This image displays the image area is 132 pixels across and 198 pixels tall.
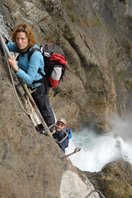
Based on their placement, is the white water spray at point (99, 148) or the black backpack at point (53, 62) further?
the white water spray at point (99, 148)

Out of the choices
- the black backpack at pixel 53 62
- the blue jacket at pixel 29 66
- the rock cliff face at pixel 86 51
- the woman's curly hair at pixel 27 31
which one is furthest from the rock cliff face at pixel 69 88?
the black backpack at pixel 53 62

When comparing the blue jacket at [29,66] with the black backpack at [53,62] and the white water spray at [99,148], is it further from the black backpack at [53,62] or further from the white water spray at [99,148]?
the white water spray at [99,148]

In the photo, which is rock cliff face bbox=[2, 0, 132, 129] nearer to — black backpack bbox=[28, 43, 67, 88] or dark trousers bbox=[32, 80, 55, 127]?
dark trousers bbox=[32, 80, 55, 127]

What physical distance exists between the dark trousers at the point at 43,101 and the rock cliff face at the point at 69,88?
0.88 m

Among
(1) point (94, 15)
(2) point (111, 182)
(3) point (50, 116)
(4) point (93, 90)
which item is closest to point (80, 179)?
(3) point (50, 116)

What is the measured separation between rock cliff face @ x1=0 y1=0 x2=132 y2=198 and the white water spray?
0.86 metres

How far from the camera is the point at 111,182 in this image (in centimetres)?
1511

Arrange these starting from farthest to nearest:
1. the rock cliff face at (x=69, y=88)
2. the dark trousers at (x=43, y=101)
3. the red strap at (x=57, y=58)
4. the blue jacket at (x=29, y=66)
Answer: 1. the dark trousers at (x=43, y=101)
2. the red strap at (x=57, y=58)
3. the blue jacket at (x=29, y=66)
4. the rock cliff face at (x=69, y=88)

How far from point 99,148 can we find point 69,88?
582cm

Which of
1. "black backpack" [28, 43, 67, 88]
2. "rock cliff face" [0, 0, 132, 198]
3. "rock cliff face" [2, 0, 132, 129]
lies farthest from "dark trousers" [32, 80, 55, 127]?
"rock cliff face" [2, 0, 132, 129]

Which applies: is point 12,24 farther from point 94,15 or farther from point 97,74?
point 94,15

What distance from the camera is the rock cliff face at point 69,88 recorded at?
8234mm

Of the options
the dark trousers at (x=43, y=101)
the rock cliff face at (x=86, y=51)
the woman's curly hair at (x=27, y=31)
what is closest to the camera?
the woman's curly hair at (x=27, y=31)

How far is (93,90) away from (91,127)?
7.66 feet
